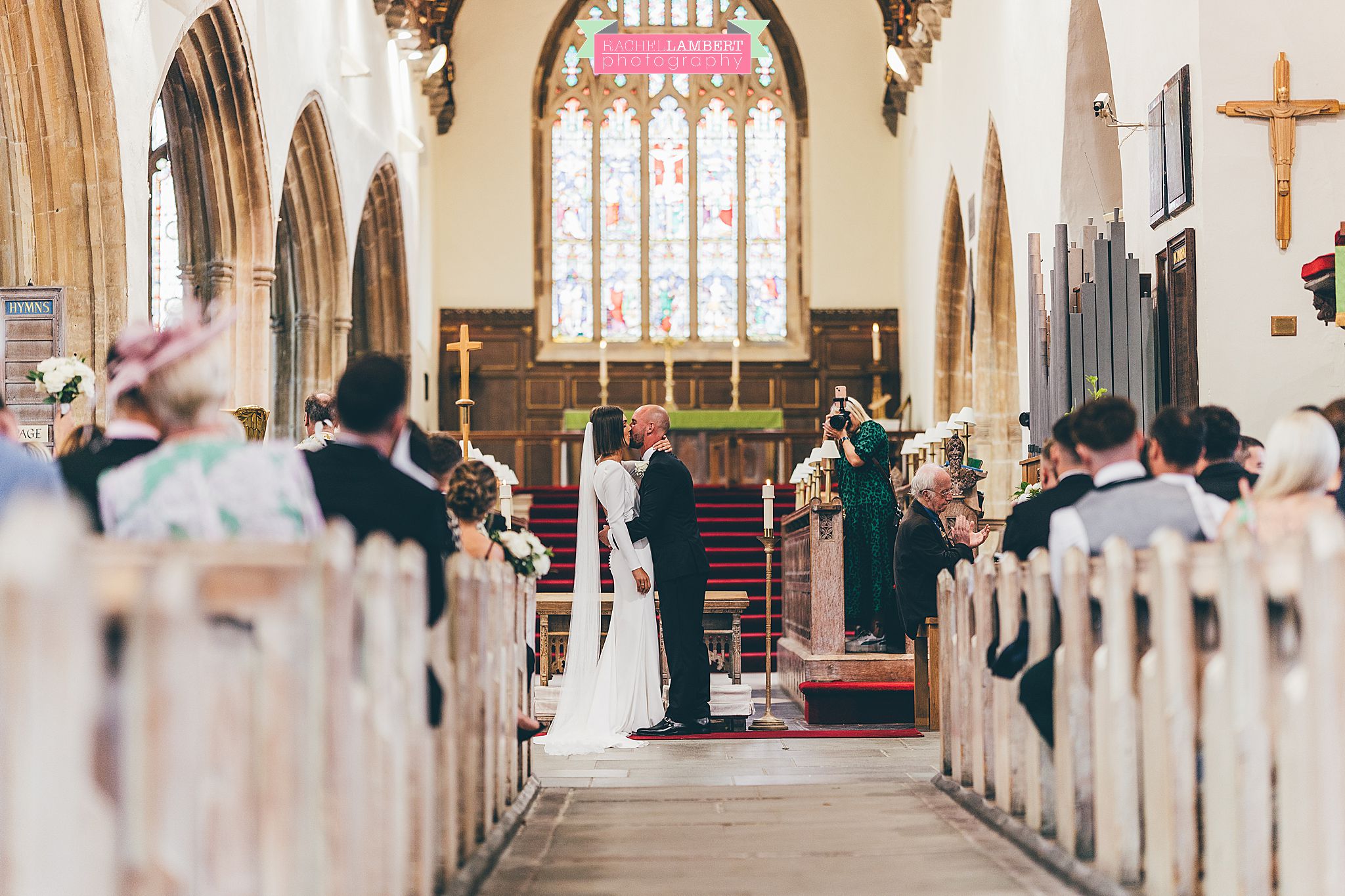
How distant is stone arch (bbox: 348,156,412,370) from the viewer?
14.5 m

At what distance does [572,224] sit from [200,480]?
15.1 metres

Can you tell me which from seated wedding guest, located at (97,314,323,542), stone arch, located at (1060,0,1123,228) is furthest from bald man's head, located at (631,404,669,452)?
stone arch, located at (1060,0,1123,228)

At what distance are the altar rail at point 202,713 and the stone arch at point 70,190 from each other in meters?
5.41

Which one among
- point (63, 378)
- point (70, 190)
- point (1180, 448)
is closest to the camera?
point (1180, 448)

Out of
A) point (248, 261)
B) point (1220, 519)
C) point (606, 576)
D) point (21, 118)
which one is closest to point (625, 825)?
point (1220, 519)

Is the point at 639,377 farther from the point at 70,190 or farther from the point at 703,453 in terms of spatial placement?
the point at 70,190

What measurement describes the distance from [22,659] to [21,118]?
640 cm

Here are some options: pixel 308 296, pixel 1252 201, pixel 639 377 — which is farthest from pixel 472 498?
pixel 639 377

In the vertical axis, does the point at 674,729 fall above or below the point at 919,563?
below

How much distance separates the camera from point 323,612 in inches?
78.9

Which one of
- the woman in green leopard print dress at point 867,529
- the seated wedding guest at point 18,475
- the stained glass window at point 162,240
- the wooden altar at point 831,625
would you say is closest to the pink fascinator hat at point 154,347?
the seated wedding guest at point 18,475

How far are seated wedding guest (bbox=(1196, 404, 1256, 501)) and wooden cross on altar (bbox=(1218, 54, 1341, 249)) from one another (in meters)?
2.53

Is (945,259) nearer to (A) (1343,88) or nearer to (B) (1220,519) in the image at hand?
(A) (1343,88)

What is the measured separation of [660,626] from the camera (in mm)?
8484
